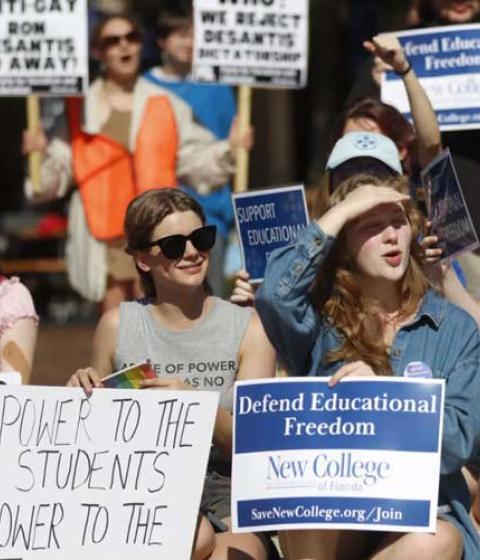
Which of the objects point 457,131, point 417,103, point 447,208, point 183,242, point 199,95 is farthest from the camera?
point 199,95

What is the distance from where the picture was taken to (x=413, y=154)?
25.6 feet

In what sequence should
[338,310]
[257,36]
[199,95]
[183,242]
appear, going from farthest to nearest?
[199,95]
[257,36]
[183,242]
[338,310]

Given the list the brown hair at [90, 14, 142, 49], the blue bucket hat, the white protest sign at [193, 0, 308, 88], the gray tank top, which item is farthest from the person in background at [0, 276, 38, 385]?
the brown hair at [90, 14, 142, 49]

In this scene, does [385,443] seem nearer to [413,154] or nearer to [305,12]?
[413,154]

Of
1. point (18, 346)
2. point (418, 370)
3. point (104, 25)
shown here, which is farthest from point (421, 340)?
point (104, 25)

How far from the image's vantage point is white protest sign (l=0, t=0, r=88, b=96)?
391 inches

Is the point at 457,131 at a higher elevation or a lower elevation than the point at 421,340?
higher

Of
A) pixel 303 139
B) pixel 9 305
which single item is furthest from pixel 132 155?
pixel 303 139

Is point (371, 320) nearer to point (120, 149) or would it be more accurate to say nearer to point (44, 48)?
point (44, 48)

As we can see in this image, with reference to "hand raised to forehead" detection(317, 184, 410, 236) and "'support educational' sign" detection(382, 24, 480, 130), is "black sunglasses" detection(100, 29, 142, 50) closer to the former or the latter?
"'support educational' sign" detection(382, 24, 480, 130)

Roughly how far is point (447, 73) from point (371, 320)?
212cm

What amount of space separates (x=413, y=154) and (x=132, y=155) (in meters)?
3.05

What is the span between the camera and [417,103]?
7539mm

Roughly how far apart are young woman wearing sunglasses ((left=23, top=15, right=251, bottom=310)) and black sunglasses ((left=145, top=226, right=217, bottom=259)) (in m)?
3.69
